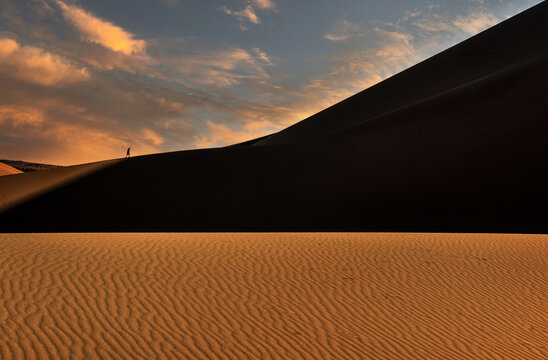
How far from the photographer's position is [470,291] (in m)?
8.40

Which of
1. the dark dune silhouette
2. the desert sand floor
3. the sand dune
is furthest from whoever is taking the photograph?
the sand dune

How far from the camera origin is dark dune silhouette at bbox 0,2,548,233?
23.0m

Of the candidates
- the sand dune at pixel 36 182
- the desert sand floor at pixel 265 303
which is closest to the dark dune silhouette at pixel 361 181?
the sand dune at pixel 36 182

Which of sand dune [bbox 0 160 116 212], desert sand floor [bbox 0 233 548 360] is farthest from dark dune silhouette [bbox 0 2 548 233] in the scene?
desert sand floor [bbox 0 233 548 360]

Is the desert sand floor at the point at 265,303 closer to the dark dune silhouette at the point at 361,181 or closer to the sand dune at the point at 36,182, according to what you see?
the dark dune silhouette at the point at 361,181

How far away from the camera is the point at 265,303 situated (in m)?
7.14

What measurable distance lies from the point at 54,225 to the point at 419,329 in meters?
21.9

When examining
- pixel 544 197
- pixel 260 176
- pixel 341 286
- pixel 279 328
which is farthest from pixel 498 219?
pixel 279 328

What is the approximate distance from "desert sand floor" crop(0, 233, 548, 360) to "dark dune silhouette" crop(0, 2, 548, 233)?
11470mm

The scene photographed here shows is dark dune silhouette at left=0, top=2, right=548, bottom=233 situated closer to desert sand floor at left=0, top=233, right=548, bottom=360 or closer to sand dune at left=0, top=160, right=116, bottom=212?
sand dune at left=0, top=160, right=116, bottom=212

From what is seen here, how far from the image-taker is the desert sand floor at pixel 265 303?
545 centimetres

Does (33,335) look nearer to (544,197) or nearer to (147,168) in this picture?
(544,197)

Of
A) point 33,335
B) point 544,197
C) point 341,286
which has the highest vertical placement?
point 544,197

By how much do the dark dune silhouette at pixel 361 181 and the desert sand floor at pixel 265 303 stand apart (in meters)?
11.5
